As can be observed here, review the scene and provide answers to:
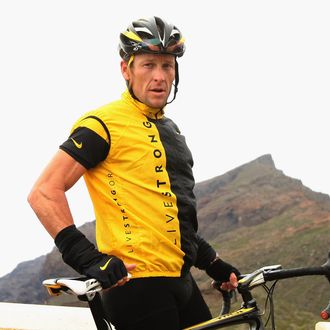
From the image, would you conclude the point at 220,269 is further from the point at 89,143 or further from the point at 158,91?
the point at 89,143

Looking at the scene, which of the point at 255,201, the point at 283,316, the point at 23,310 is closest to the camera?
the point at 23,310

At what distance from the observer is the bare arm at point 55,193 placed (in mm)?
2605

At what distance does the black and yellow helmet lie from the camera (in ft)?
9.93

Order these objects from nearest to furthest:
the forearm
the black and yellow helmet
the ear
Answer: the forearm → the black and yellow helmet → the ear

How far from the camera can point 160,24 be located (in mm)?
3168

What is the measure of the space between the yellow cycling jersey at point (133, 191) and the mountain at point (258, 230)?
41.7 feet

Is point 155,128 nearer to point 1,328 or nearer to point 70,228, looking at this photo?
point 70,228

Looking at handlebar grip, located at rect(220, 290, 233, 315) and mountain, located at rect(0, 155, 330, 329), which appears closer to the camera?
handlebar grip, located at rect(220, 290, 233, 315)

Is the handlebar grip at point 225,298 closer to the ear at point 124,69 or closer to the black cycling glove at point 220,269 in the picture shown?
the black cycling glove at point 220,269

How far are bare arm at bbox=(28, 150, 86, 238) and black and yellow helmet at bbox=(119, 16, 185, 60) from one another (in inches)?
31.4

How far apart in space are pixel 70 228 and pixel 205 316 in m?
1.13

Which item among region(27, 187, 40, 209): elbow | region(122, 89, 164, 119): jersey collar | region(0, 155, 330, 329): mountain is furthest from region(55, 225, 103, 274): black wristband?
region(0, 155, 330, 329): mountain

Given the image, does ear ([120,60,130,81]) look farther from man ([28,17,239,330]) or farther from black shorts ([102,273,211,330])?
black shorts ([102,273,211,330])

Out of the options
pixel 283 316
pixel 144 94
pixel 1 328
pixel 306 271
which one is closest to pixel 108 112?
pixel 144 94
